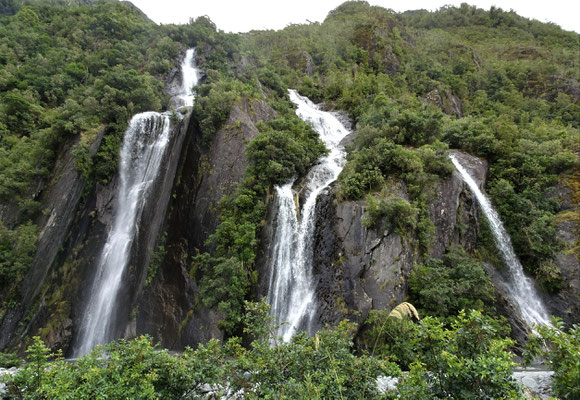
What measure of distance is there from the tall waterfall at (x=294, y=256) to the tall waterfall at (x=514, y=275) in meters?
9.07

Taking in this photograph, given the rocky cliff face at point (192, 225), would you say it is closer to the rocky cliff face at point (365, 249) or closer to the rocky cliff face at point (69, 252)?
the rocky cliff face at point (69, 252)

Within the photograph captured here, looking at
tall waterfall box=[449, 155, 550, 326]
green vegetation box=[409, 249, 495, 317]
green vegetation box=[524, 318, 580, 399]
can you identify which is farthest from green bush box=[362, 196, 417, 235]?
green vegetation box=[524, 318, 580, 399]

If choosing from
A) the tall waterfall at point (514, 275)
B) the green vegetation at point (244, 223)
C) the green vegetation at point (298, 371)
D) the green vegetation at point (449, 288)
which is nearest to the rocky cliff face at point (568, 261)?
the tall waterfall at point (514, 275)

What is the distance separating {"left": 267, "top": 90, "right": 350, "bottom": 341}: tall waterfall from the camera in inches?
487

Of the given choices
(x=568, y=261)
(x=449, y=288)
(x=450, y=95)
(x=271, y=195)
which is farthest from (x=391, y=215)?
(x=450, y=95)

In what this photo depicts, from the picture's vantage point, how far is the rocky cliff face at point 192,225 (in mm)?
14242

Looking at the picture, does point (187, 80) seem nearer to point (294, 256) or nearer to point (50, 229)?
point (50, 229)

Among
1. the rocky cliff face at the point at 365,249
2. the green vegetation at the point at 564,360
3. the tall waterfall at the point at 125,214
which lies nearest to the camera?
the green vegetation at the point at 564,360

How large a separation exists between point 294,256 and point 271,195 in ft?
13.1

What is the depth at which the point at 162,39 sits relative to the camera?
2953 cm

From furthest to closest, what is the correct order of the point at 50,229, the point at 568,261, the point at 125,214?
1. the point at 125,214
2. the point at 50,229
3. the point at 568,261

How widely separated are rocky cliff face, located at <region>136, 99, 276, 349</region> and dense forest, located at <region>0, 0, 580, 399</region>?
0.47 m

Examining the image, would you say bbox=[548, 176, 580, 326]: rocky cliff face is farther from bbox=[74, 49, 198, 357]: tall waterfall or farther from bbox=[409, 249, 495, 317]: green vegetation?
bbox=[74, 49, 198, 357]: tall waterfall

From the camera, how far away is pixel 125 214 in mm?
16594
